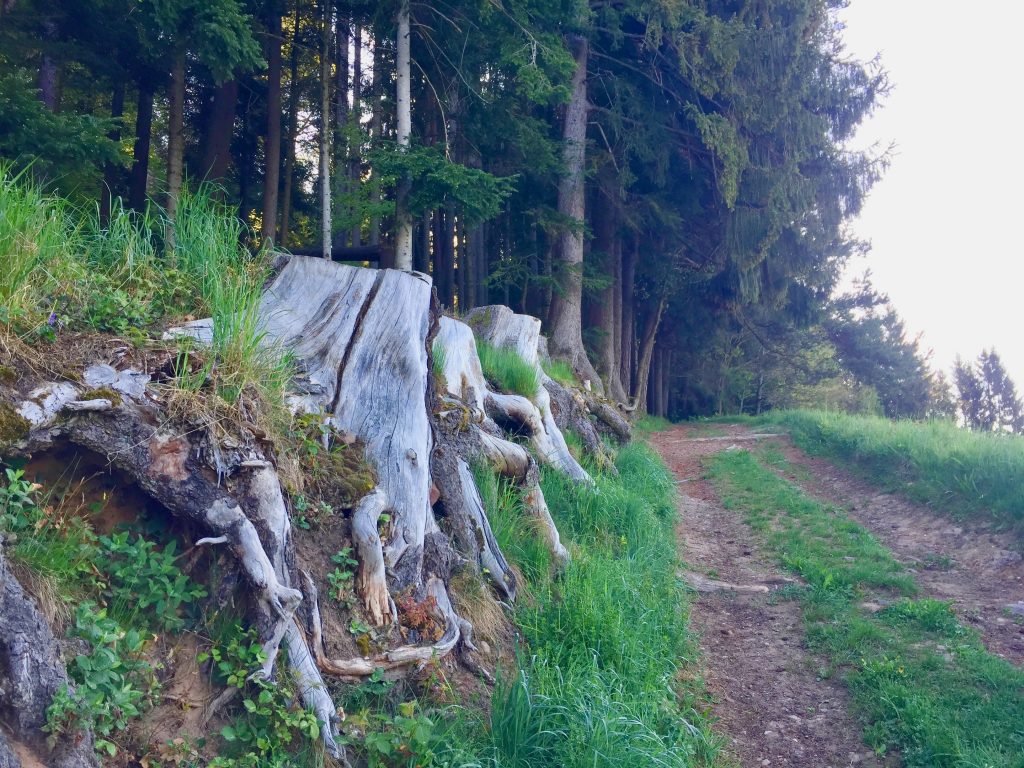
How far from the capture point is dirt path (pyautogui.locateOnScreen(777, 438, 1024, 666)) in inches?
220

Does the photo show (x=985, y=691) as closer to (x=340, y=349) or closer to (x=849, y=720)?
(x=849, y=720)

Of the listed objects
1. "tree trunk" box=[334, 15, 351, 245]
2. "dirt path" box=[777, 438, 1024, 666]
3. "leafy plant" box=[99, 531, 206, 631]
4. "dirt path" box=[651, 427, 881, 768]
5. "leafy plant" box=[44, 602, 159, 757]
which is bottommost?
→ "dirt path" box=[651, 427, 881, 768]

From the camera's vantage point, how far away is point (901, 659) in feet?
16.3

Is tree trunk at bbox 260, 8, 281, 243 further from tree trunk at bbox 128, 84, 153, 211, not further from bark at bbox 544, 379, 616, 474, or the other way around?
bark at bbox 544, 379, 616, 474

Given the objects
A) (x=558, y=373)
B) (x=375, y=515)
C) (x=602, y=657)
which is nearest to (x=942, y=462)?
(x=558, y=373)

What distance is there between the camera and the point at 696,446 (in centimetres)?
1667

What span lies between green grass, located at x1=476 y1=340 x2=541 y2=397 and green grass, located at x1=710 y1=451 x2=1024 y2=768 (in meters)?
3.19

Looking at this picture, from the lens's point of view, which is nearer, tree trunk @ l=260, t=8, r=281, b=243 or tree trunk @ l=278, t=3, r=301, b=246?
tree trunk @ l=260, t=8, r=281, b=243

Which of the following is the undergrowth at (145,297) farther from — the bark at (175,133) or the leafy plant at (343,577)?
the bark at (175,133)

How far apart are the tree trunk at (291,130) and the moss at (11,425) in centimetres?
1249

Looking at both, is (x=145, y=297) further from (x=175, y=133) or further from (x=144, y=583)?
(x=175, y=133)

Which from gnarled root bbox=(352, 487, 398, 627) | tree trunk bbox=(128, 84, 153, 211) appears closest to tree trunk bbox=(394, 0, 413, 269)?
tree trunk bbox=(128, 84, 153, 211)

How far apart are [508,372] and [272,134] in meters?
8.04

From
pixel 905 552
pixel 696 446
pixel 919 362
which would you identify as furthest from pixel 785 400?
pixel 905 552
